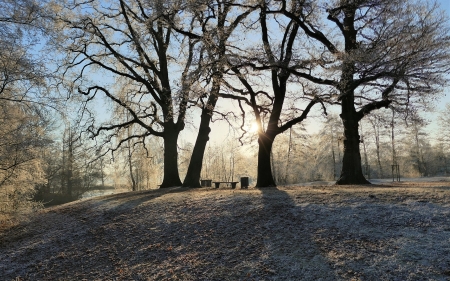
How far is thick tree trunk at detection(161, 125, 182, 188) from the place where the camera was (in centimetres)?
1694

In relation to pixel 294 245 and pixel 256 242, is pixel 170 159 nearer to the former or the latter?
pixel 256 242

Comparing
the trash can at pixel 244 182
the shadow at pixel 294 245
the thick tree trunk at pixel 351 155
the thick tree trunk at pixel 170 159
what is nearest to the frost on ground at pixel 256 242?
the shadow at pixel 294 245

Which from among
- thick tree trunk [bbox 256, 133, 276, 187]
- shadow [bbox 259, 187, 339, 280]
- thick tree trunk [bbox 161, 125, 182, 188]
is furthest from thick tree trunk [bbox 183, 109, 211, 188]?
shadow [bbox 259, 187, 339, 280]

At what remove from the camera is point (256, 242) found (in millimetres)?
6031

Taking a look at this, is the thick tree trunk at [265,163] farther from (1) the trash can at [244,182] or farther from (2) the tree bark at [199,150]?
(2) the tree bark at [199,150]

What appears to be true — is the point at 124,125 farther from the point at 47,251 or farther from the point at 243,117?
the point at 47,251

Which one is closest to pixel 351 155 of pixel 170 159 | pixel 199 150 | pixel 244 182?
pixel 244 182

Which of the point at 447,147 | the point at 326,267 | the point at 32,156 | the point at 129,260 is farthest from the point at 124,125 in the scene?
the point at 447,147

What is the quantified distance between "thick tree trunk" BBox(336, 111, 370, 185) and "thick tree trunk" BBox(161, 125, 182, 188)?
27.3ft

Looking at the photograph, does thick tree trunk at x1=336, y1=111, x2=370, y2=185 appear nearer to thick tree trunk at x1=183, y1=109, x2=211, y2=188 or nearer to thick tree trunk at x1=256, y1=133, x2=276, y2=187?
thick tree trunk at x1=256, y1=133, x2=276, y2=187

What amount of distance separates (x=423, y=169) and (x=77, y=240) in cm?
4618

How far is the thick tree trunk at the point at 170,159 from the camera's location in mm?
16939

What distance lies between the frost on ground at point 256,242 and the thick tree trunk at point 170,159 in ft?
24.0

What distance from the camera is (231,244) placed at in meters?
6.16
